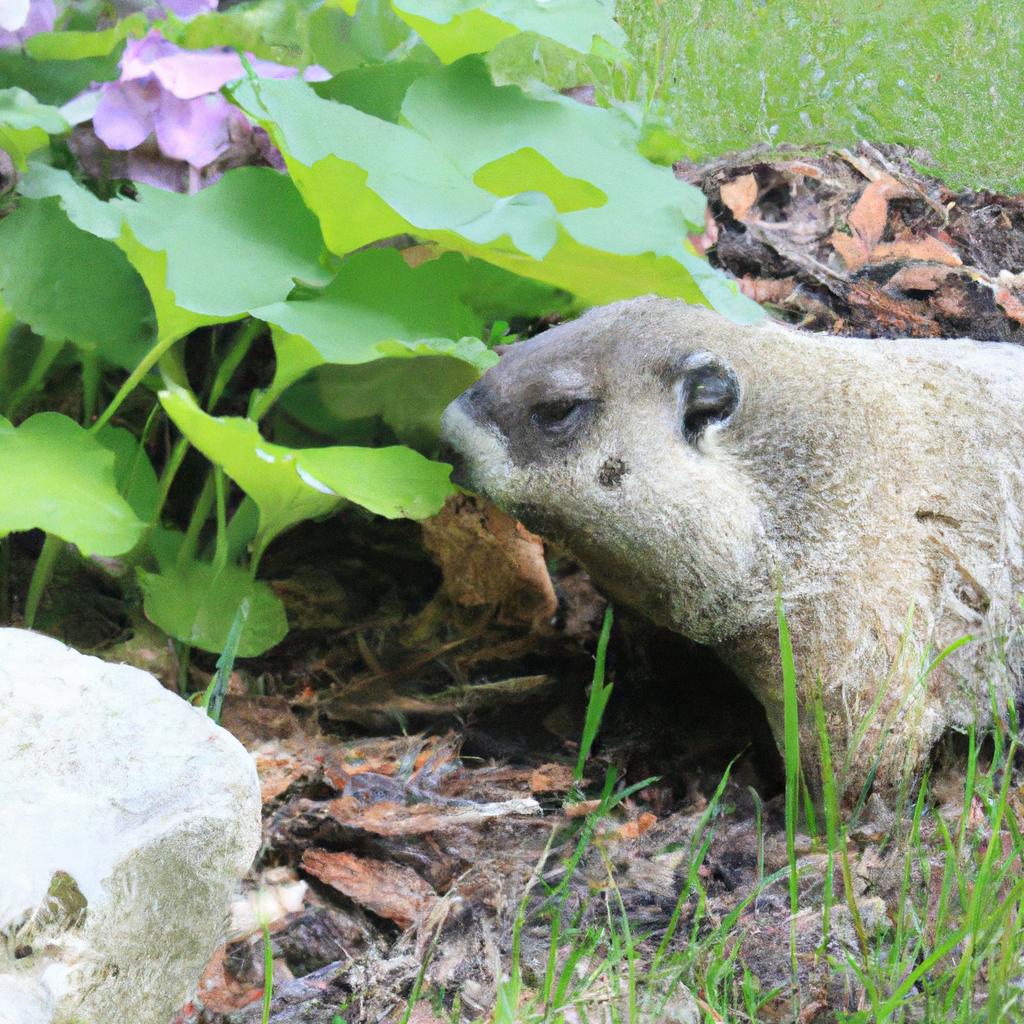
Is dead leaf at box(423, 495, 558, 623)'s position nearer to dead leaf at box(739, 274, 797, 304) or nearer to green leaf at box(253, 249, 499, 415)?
green leaf at box(253, 249, 499, 415)

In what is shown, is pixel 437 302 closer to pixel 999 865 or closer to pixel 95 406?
pixel 95 406

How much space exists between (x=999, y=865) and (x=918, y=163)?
1.99 m

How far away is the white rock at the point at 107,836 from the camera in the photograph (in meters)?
1.20

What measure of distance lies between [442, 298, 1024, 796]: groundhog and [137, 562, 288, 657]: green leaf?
0.51 metres

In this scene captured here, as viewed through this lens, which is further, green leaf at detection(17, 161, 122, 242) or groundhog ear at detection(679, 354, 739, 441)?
groundhog ear at detection(679, 354, 739, 441)

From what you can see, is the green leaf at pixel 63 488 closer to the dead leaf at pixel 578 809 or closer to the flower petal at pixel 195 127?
the flower petal at pixel 195 127

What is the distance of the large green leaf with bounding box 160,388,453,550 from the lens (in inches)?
71.6

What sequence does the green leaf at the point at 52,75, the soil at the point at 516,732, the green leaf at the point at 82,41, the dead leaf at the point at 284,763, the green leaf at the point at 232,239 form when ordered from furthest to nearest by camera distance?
1. the green leaf at the point at 52,75
2. the green leaf at the point at 82,41
3. the dead leaf at the point at 284,763
4. the green leaf at the point at 232,239
5. the soil at the point at 516,732

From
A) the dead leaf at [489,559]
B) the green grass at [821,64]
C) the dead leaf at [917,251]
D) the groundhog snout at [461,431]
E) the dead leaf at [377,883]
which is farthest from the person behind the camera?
the dead leaf at [917,251]

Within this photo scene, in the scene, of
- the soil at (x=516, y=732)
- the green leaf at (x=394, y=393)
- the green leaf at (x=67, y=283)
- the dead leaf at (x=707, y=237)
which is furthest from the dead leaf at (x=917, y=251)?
the green leaf at (x=67, y=283)

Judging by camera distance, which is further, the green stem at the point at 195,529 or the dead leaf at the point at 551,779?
the green stem at the point at 195,529

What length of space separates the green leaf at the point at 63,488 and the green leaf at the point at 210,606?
0.29m

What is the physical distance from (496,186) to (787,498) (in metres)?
0.77

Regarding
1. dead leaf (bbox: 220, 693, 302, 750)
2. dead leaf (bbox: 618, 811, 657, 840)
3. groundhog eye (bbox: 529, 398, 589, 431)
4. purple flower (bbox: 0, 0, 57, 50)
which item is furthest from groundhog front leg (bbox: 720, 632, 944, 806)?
purple flower (bbox: 0, 0, 57, 50)
